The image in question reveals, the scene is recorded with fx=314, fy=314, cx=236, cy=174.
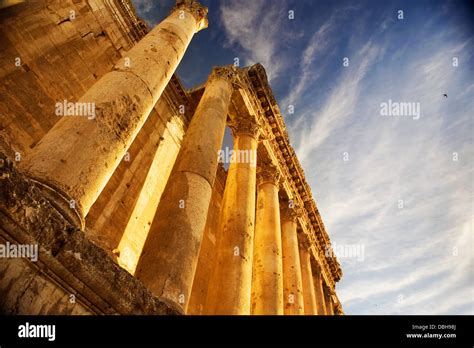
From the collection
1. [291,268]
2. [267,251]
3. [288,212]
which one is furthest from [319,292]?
[267,251]

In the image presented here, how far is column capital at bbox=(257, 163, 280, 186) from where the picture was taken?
16.9m

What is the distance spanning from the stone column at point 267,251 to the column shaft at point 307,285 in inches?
240

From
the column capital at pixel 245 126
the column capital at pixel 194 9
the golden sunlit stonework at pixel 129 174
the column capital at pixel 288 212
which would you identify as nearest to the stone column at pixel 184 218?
the golden sunlit stonework at pixel 129 174

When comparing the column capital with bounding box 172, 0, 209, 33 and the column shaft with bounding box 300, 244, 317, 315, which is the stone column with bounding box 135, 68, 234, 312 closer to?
the column capital with bounding box 172, 0, 209, 33

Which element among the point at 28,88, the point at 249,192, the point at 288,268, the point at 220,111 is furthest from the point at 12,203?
the point at 288,268

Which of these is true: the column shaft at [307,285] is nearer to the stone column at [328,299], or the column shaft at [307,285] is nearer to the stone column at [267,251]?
the stone column at [267,251]

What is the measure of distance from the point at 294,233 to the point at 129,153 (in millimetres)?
10320

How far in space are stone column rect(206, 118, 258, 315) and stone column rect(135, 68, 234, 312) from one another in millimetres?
2755

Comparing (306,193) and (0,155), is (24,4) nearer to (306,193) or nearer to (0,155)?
(0,155)

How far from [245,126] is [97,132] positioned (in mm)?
10218

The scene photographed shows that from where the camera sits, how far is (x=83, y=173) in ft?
16.6

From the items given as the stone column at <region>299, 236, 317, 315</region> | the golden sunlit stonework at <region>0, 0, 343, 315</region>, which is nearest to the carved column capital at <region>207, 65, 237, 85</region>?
the golden sunlit stonework at <region>0, 0, 343, 315</region>

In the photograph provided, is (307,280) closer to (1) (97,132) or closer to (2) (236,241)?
(2) (236,241)

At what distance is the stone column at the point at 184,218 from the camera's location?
6.36m
